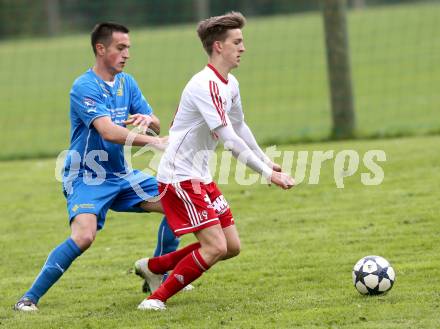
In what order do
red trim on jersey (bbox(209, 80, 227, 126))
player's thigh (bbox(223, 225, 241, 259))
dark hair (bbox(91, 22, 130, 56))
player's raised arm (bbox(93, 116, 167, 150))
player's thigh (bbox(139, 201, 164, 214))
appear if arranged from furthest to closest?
1. player's thigh (bbox(139, 201, 164, 214))
2. dark hair (bbox(91, 22, 130, 56))
3. player's thigh (bbox(223, 225, 241, 259))
4. player's raised arm (bbox(93, 116, 167, 150))
5. red trim on jersey (bbox(209, 80, 227, 126))

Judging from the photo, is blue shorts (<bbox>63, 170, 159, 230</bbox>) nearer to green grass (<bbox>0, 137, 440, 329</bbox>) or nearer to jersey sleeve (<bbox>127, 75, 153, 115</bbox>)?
jersey sleeve (<bbox>127, 75, 153, 115</bbox>)

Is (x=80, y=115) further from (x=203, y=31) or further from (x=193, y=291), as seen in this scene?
(x=193, y=291)

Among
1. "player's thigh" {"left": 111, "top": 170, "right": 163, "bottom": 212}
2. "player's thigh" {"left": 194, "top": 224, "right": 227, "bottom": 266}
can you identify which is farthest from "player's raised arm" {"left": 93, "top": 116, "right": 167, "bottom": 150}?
"player's thigh" {"left": 194, "top": 224, "right": 227, "bottom": 266}

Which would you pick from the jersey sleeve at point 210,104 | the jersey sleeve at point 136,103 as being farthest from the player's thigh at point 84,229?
the jersey sleeve at point 210,104

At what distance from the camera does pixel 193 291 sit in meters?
7.46

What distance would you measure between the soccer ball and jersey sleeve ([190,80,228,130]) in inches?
56.1

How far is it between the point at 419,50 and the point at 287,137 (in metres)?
15.3

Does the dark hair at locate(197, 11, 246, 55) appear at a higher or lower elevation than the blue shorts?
higher

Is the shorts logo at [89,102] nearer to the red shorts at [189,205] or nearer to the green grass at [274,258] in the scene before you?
the red shorts at [189,205]

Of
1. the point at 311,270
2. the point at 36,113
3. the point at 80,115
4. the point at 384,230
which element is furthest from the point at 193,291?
the point at 36,113

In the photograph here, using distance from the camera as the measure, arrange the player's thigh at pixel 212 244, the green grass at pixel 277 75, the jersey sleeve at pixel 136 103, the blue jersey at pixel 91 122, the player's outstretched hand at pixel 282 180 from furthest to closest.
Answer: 1. the green grass at pixel 277 75
2. the jersey sleeve at pixel 136 103
3. the blue jersey at pixel 91 122
4. the player's thigh at pixel 212 244
5. the player's outstretched hand at pixel 282 180

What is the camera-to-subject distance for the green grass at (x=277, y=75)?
1898 cm

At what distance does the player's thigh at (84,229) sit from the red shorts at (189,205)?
57 cm

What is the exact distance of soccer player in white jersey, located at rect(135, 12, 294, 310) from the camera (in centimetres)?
665
